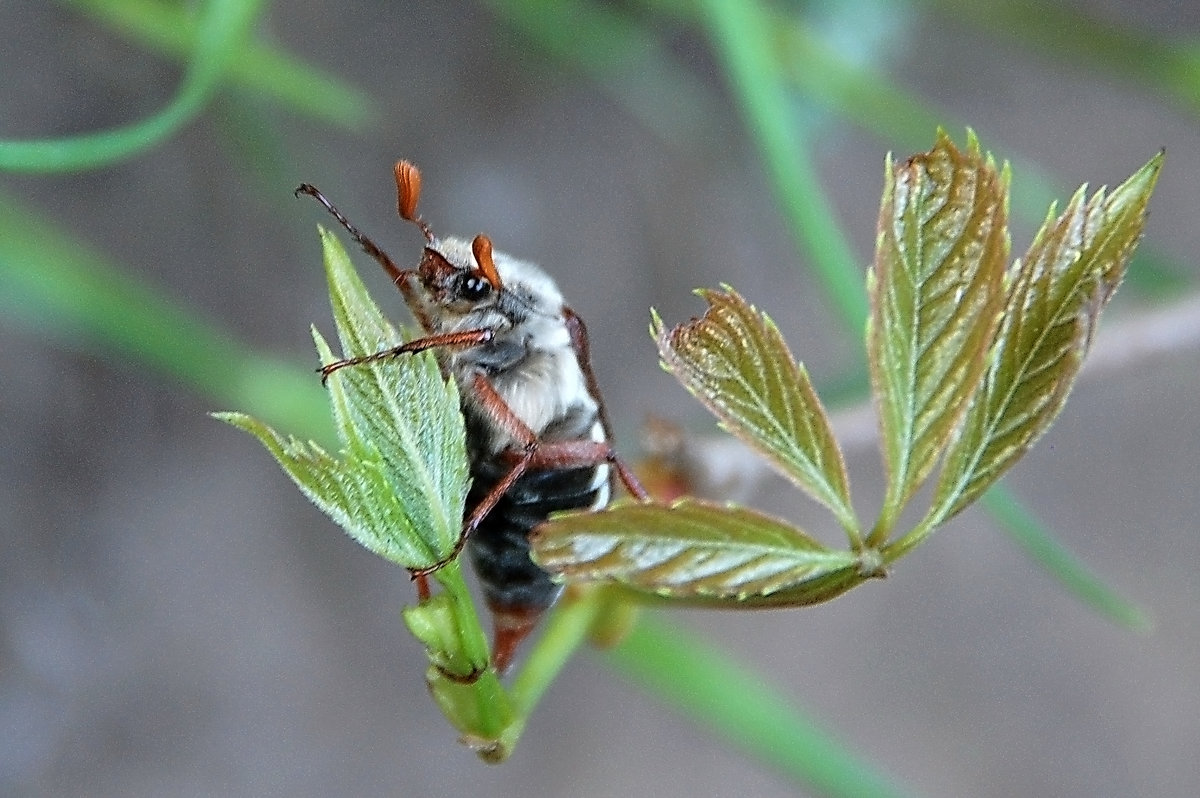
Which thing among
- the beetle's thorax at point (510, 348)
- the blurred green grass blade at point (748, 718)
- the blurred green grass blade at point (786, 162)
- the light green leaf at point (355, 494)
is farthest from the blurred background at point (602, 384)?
the light green leaf at point (355, 494)

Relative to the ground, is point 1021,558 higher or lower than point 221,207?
higher

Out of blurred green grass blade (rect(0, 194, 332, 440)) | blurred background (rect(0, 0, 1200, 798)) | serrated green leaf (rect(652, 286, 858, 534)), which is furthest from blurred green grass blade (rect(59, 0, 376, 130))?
serrated green leaf (rect(652, 286, 858, 534))

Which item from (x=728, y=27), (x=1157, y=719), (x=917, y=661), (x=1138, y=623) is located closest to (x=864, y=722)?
(x=917, y=661)

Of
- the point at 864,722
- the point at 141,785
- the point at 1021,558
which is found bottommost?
the point at 141,785

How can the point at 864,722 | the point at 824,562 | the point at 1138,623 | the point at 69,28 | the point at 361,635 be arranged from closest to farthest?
the point at 824,562 → the point at 1138,623 → the point at 69,28 → the point at 361,635 → the point at 864,722

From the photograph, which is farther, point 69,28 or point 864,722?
point 864,722

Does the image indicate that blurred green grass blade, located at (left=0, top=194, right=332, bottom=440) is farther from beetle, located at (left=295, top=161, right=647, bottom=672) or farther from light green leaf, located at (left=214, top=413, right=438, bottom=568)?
light green leaf, located at (left=214, top=413, right=438, bottom=568)

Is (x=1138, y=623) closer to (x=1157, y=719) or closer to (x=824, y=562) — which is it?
(x=824, y=562)
